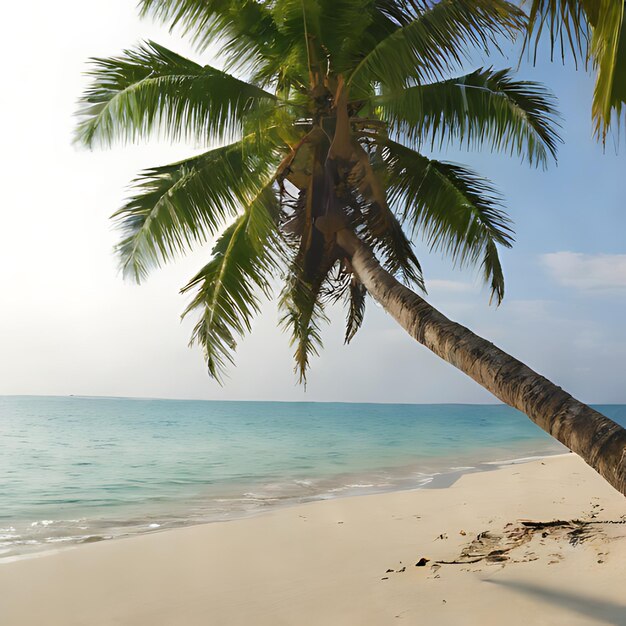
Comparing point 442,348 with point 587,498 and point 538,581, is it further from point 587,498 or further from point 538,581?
point 587,498

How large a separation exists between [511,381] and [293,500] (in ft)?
31.1

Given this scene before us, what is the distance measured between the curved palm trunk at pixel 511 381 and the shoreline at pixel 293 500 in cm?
585

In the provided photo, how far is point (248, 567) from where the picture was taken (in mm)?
7117

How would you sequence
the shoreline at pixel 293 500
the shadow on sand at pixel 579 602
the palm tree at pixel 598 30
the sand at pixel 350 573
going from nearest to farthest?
A: the palm tree at pixel 598 30, the shadow on sand at pixel 579 602, the sand at pixel 350 573, the shoreline at pixel 293 500

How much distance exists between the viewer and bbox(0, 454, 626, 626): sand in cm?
487

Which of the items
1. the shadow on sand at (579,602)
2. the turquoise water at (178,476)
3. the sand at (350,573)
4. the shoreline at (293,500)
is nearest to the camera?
the shadow on sand at (579,602)

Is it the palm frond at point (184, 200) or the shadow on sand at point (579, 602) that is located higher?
the palm frond at point (184, 200)

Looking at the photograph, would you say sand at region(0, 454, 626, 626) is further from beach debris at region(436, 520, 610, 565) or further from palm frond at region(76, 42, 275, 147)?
palm frond at region(76, 42, 275, 147)

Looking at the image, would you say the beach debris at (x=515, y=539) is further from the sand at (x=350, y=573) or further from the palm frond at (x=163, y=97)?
the palm frond at (x=163, y=97)

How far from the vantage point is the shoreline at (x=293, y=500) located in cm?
884

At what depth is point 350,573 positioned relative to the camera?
21.0 ft

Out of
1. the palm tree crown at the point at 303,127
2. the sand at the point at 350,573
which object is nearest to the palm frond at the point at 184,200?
the palm tree crown at the point at 303,127

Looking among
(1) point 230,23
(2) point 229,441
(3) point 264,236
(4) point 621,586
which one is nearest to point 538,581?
(4) point 621,586

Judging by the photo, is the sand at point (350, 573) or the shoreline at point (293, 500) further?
the shoreline at point (293, 500)
